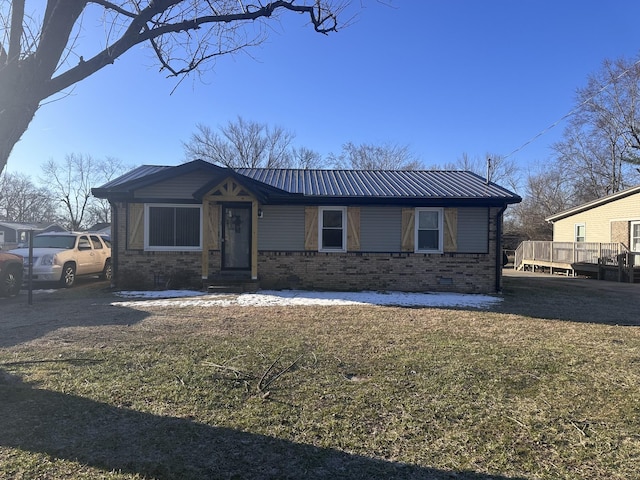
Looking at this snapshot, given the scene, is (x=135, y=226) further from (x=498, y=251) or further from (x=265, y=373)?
(x=498, y=251)

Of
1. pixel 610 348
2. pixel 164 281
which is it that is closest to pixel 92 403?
pixel 610 348

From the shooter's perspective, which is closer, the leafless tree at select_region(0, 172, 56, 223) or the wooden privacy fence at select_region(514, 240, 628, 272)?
the wooden privacy fence at select_region(514, 240, 628, 272)

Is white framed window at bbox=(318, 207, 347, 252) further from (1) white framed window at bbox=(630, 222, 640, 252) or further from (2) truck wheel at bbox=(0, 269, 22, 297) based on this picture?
(1) white framed window at bbox=(630, 222, 640, 252)

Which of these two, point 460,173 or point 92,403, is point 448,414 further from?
point 460,173

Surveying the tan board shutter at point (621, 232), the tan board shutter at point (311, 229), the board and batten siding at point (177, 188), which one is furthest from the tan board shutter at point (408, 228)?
the tan board shutter at point (621, 232)

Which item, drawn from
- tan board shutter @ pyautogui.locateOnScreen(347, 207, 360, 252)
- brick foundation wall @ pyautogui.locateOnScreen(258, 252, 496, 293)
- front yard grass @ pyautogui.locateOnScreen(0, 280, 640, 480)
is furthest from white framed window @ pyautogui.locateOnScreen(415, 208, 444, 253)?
front yard grass @ pyautogui.locateOnScreen(0, 280, 640, 480)

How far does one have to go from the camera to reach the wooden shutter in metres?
11.7

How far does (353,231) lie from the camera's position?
1195cm

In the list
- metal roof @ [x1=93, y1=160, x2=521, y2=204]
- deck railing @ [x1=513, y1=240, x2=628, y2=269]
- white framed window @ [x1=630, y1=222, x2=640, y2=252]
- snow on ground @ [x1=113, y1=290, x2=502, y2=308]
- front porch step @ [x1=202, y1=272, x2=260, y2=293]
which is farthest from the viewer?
white framed window @ [x1=630, y1=222, x2=640, y2=252]

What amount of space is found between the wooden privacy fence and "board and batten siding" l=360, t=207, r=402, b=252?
1145 cm

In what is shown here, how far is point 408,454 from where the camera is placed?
116 inches

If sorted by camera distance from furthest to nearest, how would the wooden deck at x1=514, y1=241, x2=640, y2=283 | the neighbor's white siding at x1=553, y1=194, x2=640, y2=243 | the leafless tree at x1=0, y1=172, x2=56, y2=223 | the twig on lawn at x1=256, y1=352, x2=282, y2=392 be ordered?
the leafless tree at x1=0, y1=172, x2=56, y2=223
the neighbor's white siding at x1=553, y1=194, x2=640, y2=243
the wooden deck at x1=514, y1=241, x2=640, y2=283
the twig on lawn at x1=256, y1=352, x2=282, y2=392

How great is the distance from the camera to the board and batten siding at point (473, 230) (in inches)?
472

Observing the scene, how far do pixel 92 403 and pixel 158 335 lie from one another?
Answer: 246 cm
